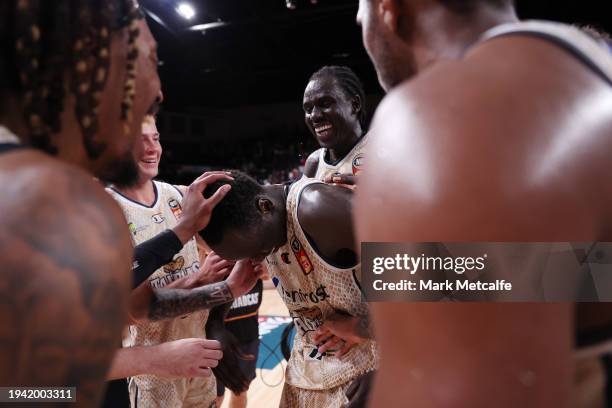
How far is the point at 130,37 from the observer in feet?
2.77

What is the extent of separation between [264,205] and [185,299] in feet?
2.03

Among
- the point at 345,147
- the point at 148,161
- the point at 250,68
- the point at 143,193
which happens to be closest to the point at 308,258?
the point at 143,193

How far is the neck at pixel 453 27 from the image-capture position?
0.80 metres

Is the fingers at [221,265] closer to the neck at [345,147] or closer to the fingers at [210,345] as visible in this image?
the fingers at [210,345]

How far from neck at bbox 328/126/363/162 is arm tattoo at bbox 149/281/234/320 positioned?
176 centimetres

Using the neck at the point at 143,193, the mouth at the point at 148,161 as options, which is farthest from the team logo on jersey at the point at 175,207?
the mouth at the point at 148,161

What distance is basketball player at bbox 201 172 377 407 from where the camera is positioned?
1595mm

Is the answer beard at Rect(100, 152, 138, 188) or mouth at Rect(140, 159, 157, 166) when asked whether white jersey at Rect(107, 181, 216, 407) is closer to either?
mouth at Rect(140, 159, 157, 166)

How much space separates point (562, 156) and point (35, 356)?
2.44 ft

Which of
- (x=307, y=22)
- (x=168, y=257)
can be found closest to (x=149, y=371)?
(x=168, y=257)

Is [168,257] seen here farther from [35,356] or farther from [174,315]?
[35,356]

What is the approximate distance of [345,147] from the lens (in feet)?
11.4

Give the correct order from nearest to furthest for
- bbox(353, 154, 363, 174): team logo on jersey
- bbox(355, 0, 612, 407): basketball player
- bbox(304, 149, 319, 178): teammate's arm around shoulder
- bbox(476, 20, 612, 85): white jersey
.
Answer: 1. bbox(355, 0, 612, 407): basketball player
2. bbox(476, 20, 612, 85): white jersey
3. bbox(353, 154, 363, 174): team logo on jersey
4. bbox(304, 149, 319, 178): teammate's arm around shoulder

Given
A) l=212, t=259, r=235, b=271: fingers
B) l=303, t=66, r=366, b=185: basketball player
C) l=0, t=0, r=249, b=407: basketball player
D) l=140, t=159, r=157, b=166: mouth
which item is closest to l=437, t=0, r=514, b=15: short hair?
l=0, t=0, r=249, b=407: basketball player
